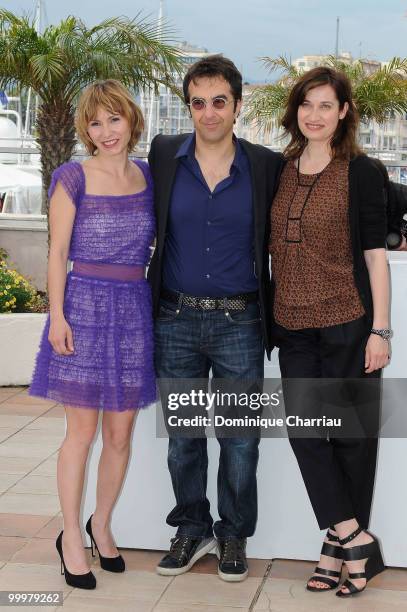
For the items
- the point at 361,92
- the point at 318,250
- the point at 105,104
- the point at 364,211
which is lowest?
the point at 318,250

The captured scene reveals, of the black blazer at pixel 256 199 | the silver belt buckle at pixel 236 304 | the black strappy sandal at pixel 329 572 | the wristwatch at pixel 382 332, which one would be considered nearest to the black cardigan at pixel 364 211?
the wristwatch at pixel 382 332

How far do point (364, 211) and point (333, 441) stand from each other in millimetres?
808

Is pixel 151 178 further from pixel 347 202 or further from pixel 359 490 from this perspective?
pixel 359 490

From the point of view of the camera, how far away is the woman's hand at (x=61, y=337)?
3268 millimetres

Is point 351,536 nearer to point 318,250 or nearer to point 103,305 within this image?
point 318,250

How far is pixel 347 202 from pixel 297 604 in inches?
54.2

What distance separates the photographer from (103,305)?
3.32 meters

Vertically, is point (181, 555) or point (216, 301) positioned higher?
point (216, 301)

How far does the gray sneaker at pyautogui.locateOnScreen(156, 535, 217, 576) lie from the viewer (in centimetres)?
358

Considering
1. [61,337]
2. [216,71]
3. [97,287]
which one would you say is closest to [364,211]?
[216,71]

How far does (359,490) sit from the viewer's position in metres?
3.40

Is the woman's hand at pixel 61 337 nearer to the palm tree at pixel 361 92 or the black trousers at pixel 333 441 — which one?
the black trousers at pixel 333 441

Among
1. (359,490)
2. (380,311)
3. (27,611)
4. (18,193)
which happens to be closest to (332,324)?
(380,311)

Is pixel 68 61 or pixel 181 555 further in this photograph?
pixel 68 61
